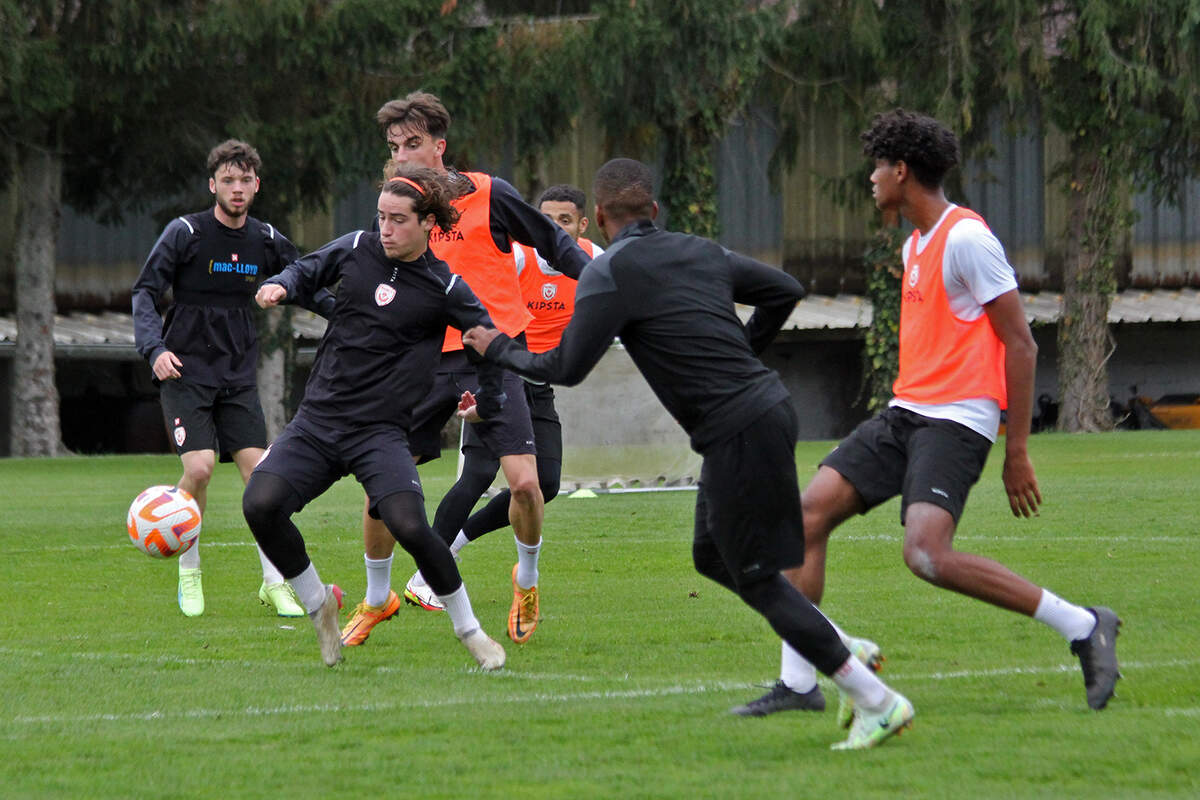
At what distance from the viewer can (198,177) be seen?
98.0ft

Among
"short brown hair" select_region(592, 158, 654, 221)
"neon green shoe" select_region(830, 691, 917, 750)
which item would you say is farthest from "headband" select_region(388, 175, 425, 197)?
"neon green shoe" select_region(830, 691, 917, 750)

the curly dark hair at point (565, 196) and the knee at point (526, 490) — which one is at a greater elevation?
the curly dark hair at point (565, 196)

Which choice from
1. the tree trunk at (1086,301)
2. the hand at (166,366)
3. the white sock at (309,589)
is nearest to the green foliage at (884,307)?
the tree trunk at (1086,301)

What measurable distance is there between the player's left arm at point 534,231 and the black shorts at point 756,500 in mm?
2455

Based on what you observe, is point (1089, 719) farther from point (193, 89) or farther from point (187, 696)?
point (193, 89)

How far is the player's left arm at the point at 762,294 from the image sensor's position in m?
5.51

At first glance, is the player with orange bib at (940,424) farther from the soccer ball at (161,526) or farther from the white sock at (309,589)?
the soccer ball at (161,526)

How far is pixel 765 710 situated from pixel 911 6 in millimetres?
25418

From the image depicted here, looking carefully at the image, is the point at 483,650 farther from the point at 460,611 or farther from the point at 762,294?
the point at 762,294

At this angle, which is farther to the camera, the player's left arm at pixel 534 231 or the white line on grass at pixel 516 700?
the player's left arm at pixel 534 231

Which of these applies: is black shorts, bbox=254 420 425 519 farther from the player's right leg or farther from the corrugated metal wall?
the corrugated metal wall

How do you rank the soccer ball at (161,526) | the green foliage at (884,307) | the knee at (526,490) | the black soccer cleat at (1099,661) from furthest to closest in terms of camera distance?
1. the green foliage at (884,307)
2. the soccer ball at (161,526)
3. the knee at (526,490)
4. the black soccer cleat at (1099,661)

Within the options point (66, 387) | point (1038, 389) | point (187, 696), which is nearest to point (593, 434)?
point (187, 696)

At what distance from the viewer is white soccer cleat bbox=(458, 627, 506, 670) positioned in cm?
683
